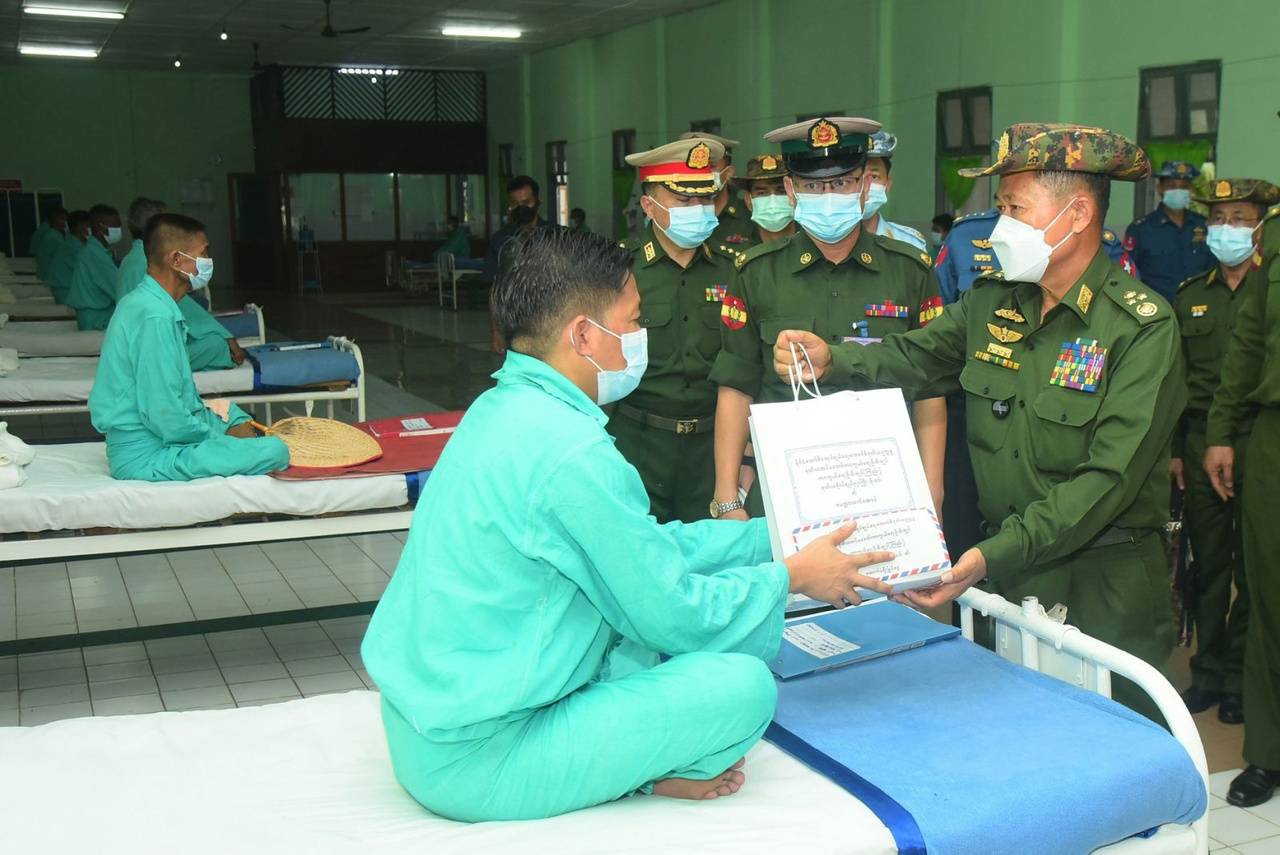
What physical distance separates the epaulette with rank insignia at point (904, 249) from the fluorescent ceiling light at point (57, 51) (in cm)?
1702

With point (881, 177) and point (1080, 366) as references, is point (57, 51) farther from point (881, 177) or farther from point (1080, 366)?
point (1080, 366)

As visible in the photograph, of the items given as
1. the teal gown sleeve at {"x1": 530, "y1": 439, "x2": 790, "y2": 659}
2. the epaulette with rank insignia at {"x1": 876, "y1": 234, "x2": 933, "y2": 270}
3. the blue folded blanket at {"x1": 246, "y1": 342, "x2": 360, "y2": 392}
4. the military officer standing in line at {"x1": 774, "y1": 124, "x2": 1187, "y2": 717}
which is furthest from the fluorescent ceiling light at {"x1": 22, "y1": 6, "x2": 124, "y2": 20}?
the teal gown sleeve at {"x1": 530, "y1": 439, "x2": 790, "y2": 659}

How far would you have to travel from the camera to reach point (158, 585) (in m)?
5.27

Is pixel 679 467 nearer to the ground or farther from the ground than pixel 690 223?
nearer to the ground

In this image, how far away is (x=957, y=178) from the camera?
9.73 metres

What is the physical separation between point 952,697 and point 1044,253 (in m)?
0.94

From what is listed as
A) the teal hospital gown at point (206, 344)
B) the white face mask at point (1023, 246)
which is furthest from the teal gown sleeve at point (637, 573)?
the teal hospital gown at point (206, 344)

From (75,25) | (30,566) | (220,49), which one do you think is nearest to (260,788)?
(30,566)

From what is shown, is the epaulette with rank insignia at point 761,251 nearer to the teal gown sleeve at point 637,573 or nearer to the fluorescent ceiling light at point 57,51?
the teal gown sleeve at point 637,573

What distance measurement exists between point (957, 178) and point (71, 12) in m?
10.5

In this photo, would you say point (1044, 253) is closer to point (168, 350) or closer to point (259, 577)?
point (168, 350)

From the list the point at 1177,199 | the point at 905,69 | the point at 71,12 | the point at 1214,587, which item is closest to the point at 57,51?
the point at 71,12

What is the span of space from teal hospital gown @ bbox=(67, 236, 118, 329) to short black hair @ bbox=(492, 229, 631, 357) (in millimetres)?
8461

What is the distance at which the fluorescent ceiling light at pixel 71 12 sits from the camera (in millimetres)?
13327
